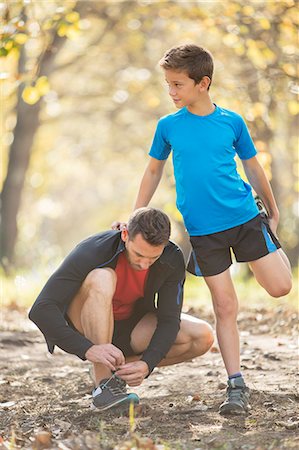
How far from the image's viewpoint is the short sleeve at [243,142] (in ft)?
16.4

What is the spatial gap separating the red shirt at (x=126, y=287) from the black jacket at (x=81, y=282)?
0.05m

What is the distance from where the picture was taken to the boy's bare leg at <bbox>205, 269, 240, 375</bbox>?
4906 mm

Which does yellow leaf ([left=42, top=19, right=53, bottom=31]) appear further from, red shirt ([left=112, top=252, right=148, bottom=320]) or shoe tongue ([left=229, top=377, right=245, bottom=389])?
shoe tongue ([left=229, top=377, right=245, bottom=389])

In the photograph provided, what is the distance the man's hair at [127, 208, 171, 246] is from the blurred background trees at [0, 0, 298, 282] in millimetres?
2568

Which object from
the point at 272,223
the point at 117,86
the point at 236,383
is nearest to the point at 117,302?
the point at 236,383

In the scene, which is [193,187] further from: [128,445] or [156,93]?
[156,93]

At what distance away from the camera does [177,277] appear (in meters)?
4.84

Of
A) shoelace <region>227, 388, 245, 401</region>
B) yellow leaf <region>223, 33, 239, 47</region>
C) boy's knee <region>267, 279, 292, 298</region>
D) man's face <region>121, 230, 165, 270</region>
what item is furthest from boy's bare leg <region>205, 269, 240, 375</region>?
yellow leaf <region>223, 33, 239, 47</region>

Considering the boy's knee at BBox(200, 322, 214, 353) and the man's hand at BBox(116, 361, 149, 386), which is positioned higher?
the man's hand at BBox(116, 361, 149, 386)

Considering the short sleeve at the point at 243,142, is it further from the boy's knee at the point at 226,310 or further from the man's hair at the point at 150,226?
the boy's knee at the point at 226,310

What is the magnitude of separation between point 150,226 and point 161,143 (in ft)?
2.70

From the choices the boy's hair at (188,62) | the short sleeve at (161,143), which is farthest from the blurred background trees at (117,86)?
the boy's hair at (188,62)

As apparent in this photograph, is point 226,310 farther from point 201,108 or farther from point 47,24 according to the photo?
point 47,24

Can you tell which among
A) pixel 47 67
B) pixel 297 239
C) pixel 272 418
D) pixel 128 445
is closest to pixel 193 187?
pixel 272 418
